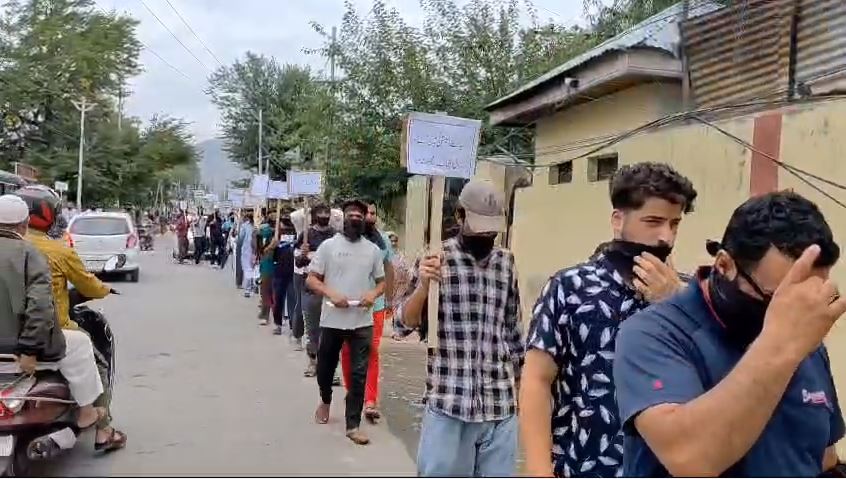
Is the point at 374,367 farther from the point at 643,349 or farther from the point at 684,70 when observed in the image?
the point at 643,349

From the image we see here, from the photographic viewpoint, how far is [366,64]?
57.5 feet

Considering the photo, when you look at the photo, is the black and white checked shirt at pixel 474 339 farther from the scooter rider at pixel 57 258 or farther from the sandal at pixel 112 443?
the sandal at pixel 112 443

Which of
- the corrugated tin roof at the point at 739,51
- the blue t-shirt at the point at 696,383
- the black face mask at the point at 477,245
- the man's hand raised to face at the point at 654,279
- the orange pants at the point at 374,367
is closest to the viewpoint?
the blue t-shirt at the point at 696,383

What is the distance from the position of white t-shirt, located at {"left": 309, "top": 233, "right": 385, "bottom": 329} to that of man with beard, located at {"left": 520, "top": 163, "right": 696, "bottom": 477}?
4.01m

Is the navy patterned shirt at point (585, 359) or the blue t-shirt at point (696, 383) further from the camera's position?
the navy patterned shirt at point (585, 359)

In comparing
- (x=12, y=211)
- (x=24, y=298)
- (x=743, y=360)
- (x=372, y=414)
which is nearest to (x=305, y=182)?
(x=372, y=414)

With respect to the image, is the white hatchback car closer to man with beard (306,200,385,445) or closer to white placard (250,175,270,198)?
white placard (250,175,270,198)

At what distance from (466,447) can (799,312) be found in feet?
7.75

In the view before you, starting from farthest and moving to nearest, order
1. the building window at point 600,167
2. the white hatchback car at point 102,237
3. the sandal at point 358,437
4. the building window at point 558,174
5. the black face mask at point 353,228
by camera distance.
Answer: the white hatchback car at point 102,237 < the building window at point 558,174 < the building window at point 600,167 < the black face mask at point 353,228 < the sandal at point 358,437

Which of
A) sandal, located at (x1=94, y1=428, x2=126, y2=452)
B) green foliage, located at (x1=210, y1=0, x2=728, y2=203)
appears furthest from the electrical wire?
green foliage, located at (x1=210, y1=0, x2=728, y2=203)

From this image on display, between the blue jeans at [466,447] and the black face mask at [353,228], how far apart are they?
297cm

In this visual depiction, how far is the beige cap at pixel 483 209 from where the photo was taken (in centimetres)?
394

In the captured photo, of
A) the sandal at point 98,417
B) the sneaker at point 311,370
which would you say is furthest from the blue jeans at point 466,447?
the sneaker at point 311,370

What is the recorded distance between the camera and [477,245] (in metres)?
4.04
